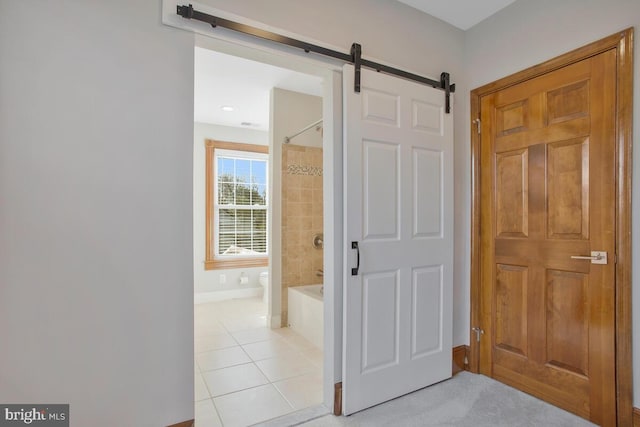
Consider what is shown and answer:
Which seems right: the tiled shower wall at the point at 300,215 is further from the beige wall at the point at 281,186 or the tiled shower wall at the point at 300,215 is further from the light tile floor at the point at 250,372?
the light tile floor at the point at 250,372

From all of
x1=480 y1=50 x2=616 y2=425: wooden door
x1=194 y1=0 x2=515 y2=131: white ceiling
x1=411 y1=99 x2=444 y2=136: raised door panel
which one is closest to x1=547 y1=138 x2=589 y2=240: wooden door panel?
x1=480 y1=50 x2=616 y2=425: wooden door

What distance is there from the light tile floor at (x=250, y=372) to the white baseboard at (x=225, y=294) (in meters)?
1.00

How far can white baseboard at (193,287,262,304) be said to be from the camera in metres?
4.93

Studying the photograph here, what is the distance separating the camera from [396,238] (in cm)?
215

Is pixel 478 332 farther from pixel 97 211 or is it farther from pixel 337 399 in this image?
pixel 97 211

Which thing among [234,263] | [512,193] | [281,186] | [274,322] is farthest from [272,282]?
[512,193]

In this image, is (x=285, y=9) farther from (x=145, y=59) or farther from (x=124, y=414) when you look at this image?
(x=124, y=414)

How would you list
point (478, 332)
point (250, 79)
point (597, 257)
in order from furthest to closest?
point (250, 79)
point (478, 332)
point (597, 257)

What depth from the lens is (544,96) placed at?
213 centimetres

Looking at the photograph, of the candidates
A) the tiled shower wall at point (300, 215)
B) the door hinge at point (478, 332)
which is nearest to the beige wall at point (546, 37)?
the door hinge at point (478, 332)

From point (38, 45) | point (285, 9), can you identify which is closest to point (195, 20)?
point (285, 9)

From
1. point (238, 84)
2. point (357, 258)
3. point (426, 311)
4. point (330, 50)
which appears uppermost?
point (238, 84)

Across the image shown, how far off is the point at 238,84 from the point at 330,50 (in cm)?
198

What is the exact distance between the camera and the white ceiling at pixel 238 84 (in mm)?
3127
